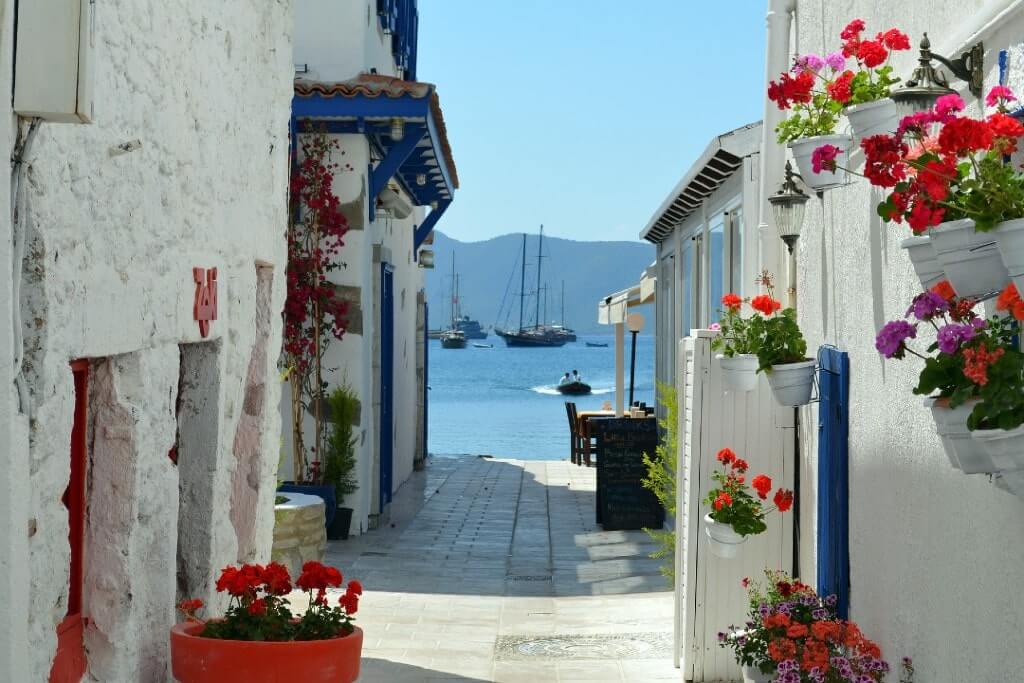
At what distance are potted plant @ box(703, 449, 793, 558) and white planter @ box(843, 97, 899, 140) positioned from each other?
289 cm

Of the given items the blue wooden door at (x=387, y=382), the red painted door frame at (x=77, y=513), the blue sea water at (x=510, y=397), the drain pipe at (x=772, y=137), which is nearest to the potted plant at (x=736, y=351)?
the drain pipe at (x=772, y=137)

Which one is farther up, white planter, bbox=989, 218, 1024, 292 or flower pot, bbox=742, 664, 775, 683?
white planter, bbox=989, 218, 1024, 292

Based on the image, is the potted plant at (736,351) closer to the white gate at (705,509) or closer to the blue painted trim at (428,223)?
the white gate at (705,509)

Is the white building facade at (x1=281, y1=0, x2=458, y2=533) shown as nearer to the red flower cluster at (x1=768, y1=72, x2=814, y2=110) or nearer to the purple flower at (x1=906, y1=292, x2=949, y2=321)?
the red flower cluster at (x1=768, y1=72, x2=814, y2=110)

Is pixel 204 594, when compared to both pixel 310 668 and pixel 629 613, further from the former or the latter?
pixel 629 613

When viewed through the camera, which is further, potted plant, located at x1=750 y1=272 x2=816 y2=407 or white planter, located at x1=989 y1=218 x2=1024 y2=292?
potted plant, located at x1=750 y1=272 x2=816 y2=407

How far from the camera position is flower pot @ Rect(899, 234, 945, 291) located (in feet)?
11.4

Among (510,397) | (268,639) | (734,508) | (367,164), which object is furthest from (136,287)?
(510,397)

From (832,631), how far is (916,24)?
2.48m

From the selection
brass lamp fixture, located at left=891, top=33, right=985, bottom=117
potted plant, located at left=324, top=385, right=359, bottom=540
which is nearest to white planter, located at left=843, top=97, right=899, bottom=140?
brass lamp fixture, located at left=891, top=33, right=985, bottom=117

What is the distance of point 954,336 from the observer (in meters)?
3.26

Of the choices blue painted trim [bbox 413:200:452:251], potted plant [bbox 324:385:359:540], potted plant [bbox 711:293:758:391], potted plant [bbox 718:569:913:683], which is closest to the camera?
potted plant [bbox 718:569:913:683]

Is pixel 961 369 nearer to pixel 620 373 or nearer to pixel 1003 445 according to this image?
pixel 1003 445

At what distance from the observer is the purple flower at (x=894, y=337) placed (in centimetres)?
356
